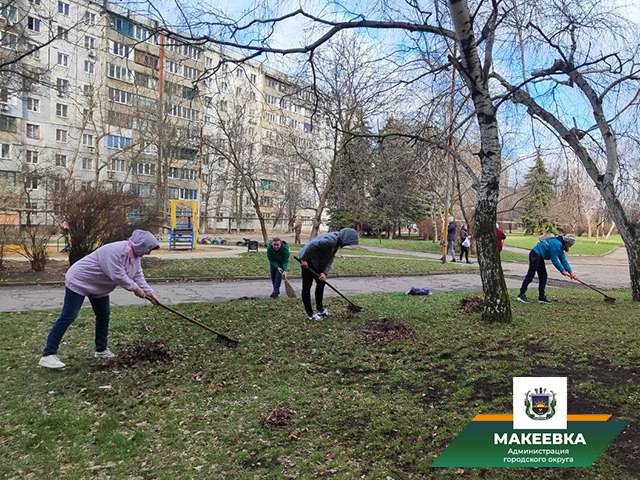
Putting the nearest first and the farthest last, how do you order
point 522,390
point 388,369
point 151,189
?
point 522,390
point 388,369
point 151,189

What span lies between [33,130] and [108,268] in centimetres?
4135

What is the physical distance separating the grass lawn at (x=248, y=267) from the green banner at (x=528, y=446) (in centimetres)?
1098

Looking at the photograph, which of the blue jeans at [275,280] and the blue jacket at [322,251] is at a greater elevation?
the blue jacket at [322,251]

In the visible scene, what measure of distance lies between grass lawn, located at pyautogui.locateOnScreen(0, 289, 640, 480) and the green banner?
0.25 feet

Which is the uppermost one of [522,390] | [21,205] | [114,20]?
[114,20]

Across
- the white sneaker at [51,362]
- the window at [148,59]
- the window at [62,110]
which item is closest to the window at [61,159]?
the window at [62,110]

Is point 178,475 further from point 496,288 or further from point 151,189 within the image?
point 151,189

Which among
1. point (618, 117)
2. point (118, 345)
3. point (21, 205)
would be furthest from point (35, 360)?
point (21, 205)

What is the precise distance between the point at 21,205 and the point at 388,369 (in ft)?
51.8

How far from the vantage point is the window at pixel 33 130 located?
127 feet

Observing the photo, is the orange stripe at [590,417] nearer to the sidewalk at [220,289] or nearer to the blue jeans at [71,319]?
the blue jeans at [71,319]

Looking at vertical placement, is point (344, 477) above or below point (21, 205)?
below

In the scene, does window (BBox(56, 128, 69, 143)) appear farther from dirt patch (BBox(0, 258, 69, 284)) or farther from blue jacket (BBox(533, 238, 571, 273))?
blue jacket (BBox(533, 238, 571, 273))

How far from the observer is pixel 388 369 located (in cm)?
508
